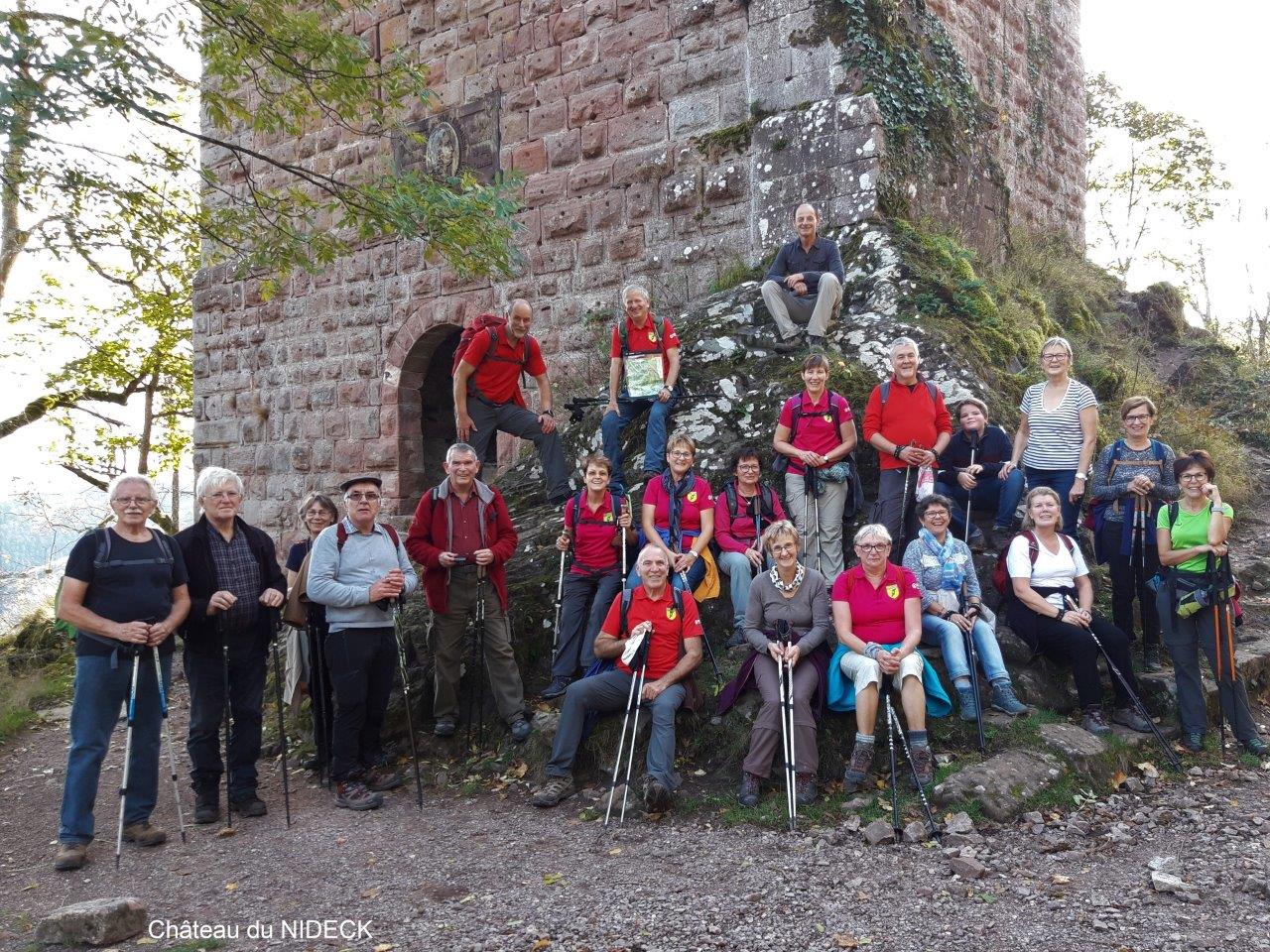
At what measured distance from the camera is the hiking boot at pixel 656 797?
5270 mm

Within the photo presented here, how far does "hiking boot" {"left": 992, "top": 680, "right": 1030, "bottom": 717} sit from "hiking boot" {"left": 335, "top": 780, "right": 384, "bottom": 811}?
353 centimetres

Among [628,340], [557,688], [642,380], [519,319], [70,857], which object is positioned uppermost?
[519,319]

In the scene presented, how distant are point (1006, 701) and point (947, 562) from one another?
0.83m

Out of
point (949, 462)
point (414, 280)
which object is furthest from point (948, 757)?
point (414, 280)

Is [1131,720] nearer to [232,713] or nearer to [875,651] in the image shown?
[875,651]

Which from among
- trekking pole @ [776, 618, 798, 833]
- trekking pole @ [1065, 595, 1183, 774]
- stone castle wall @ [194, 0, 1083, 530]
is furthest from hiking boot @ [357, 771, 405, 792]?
stone castle wall @ [194, 0, 1083, 530]

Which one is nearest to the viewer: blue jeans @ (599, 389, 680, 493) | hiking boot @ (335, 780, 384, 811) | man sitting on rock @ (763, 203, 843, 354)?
hiking boot @ (335, 780, 384, 811)

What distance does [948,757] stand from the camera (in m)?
5.25

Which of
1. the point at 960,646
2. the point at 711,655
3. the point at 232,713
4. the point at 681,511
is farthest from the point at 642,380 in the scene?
the point at 232,713

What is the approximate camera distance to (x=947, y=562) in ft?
19.1

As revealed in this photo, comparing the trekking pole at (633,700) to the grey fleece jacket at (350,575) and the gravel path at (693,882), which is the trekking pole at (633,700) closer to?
the gravel path at (693,882)

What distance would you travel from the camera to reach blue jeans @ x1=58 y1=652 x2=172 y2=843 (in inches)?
202

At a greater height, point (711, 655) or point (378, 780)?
point (711, 655)

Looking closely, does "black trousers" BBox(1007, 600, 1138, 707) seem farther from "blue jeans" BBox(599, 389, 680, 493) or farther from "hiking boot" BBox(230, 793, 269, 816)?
"hiking boot" BBox(230, 793, 269, 816)
